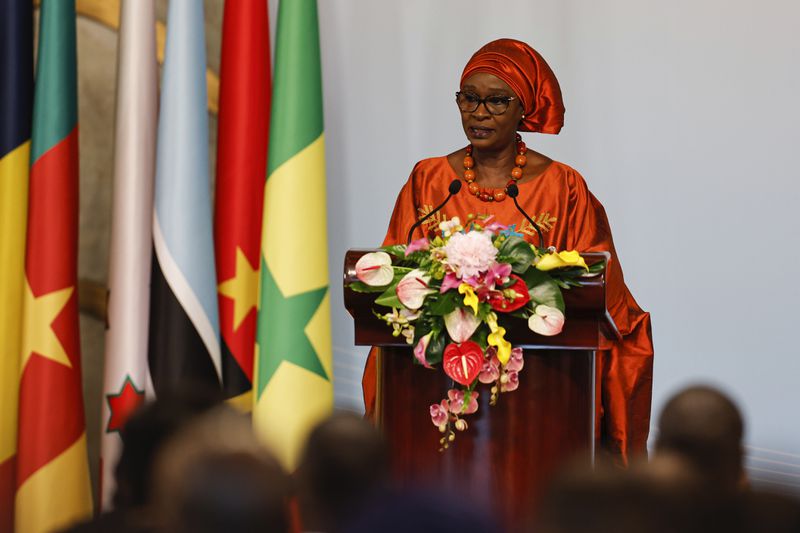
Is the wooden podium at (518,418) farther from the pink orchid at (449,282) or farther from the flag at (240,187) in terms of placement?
the flag at (240,187)

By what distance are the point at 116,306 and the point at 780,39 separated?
2.73 m

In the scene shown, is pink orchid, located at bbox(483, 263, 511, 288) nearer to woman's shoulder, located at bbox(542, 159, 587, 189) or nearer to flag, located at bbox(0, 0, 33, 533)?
woman's shoulder, located at bbox(542, 159, 587, 189)

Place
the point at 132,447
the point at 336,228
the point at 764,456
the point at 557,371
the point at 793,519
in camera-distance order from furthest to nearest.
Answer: the point at 336,228, the point at 764,456, the point at 557,371, the point at 132,447, the point at 793,519

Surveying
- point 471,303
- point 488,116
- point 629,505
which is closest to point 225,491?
point 629,505

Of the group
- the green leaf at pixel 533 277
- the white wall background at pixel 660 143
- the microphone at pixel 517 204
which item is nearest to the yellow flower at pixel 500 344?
the green leaf at pixel 533 277

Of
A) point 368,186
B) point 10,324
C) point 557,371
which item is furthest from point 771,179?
point 10,324

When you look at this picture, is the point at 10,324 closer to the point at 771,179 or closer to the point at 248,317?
the point at 248,317

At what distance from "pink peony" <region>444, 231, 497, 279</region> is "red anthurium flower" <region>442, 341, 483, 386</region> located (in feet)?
0.48

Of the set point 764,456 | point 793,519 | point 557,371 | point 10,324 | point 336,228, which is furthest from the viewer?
point 336,228

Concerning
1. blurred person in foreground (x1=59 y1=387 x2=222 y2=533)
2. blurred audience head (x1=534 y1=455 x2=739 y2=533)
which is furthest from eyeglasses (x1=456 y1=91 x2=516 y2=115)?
blurred audience head (x1=534 y1=455 x2=739 y2=533)

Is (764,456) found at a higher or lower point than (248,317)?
lower

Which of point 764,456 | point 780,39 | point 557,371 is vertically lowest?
point 764,456

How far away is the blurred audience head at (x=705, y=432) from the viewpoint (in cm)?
89

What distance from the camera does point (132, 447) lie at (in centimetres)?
101
